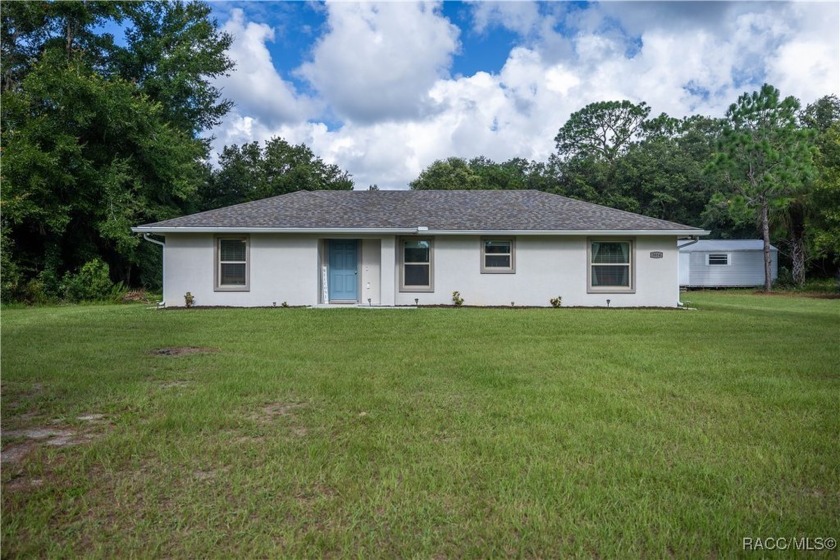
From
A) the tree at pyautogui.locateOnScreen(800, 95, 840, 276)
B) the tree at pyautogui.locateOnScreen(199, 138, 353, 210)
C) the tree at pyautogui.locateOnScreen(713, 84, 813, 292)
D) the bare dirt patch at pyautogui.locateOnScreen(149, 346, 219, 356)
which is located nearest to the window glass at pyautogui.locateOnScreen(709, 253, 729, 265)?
the tree at pyautogui.locateOnScreen(713, 84, 813, 292)

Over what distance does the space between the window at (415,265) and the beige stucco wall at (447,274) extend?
21 centimetres

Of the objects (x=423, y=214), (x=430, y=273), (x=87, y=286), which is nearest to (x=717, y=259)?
(x=423, y=214)

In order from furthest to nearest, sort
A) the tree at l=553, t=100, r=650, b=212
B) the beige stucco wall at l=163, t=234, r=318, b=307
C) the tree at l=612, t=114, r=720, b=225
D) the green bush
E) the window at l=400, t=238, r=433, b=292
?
the tree at l=553, t=100, r=650, b=212, the tree at l=612, t=114, r=720, b=225, the green bush, the window at l=400, t=238, r=433, b=292, the beige stucco wall at l=163, t=234, r=318, b=307

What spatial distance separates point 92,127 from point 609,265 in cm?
1895

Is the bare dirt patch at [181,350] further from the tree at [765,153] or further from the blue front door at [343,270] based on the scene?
the tree at [765,153]

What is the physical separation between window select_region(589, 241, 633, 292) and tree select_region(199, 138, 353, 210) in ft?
73.8

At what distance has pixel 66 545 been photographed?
2270mm

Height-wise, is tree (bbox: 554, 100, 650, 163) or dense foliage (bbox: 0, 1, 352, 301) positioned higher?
tree (bbox: 554, 100, 650, 163)

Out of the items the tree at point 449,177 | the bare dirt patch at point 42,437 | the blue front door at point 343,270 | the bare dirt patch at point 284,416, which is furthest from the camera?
the tree at point 449,177

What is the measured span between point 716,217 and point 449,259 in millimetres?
25837

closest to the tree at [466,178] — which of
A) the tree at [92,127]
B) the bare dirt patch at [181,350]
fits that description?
the tree at [92,127]

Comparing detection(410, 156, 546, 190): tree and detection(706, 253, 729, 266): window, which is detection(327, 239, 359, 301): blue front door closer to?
detection(410, 156, 546, 190): tree

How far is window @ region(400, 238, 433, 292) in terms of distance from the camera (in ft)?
46.3

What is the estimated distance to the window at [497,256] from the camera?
→ 14.0m
